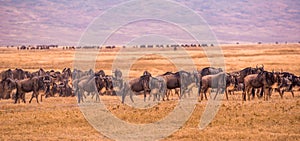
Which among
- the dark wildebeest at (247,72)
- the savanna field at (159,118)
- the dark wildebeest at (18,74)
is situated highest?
the dark wildebeest at (18,74)

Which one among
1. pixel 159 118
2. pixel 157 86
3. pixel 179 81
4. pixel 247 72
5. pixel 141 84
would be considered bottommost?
pixel 159 118

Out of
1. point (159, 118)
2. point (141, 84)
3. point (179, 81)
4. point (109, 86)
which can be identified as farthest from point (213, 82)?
point (159, 118)

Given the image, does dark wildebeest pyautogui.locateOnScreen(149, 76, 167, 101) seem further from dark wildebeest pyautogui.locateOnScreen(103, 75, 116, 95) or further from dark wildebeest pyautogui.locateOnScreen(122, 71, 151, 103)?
dark wildebeest pyautogui.locateOnScreen(103, 75, 116, 95)

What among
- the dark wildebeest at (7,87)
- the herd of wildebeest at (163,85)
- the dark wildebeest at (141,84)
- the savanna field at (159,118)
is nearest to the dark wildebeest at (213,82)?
the herd of wildebeest at (163,85)

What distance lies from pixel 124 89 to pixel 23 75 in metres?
Answer: 16.5

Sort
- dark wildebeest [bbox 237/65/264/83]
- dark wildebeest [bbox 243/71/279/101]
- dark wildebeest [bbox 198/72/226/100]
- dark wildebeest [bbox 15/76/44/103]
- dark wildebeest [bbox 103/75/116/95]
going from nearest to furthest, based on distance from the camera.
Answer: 1. dark wildebeest [bbox 243/71/279/101]
2. dark wildebeest [bbox 198/72/226/100]
3. dark wildebeest [bbox 15/76/44/103]
4. dark wildebeest [bbox 103/75/116/95]
5. dark wildebeest [bbox 237/65/264/83]

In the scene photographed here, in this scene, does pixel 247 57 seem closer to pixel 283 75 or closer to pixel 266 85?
pixel 283 75

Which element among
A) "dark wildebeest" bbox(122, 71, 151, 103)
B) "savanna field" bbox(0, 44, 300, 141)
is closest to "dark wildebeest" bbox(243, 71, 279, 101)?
"savanna field" bbox(0, 44, 300, 141)

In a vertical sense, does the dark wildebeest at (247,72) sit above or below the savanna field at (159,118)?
above

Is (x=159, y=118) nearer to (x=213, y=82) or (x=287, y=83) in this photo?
(x=213, y=82)

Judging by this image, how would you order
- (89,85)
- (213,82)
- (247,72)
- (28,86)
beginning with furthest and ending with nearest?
(247,72)
(89,85)
(28,86)
(213,82)

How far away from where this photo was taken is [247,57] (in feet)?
253

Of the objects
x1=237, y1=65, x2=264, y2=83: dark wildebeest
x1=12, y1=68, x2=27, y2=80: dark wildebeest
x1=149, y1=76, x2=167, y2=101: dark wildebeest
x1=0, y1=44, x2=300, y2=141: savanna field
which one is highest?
x1=12, y1=68, x2=27, y2=80: dark wildebeest

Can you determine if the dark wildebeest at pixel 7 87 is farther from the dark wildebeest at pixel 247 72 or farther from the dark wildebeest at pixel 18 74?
the dark wildebeest at pixel 247 72
